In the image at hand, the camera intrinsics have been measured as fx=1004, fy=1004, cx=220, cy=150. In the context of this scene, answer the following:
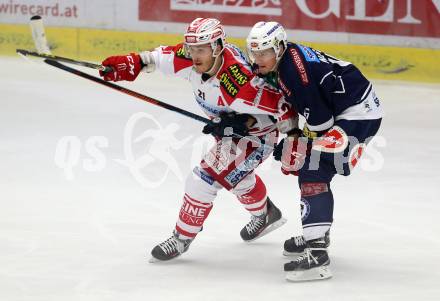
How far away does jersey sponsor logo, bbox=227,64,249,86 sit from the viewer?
434cm

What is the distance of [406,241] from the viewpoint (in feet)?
16.0

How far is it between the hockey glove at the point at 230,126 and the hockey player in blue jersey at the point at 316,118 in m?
0.26

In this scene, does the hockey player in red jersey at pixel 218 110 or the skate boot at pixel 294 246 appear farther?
the skate boot at pixel 294 246

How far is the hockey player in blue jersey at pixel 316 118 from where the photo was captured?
4.11 metres

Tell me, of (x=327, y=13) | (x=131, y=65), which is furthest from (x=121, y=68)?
(x=327, y=13)

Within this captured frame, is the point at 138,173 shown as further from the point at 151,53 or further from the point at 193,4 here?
the point at 193,4

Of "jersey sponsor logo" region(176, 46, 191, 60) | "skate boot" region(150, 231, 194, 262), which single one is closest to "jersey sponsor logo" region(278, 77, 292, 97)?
"jersey sponsor logo" region(176, 46, 191, 60)

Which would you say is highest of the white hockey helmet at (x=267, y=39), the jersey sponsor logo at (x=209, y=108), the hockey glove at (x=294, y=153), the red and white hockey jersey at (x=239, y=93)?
the white hockey helmet at (x=267, y=39)

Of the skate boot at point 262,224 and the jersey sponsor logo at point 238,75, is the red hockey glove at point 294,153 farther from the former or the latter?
the skate boot at point 262,224

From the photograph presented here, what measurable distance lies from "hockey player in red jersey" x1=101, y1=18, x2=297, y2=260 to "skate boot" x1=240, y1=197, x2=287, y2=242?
15 centimetres

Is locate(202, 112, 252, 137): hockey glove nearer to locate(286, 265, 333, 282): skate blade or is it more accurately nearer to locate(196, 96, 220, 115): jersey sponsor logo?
locate(196, 96, 220, 115): jersey sponsor logo

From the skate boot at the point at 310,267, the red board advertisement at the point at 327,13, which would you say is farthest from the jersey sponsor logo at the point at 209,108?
the red board advertisement at the point at 327,13

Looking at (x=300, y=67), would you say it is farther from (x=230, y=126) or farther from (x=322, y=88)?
(x=230, y=126)

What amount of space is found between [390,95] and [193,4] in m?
2.08
